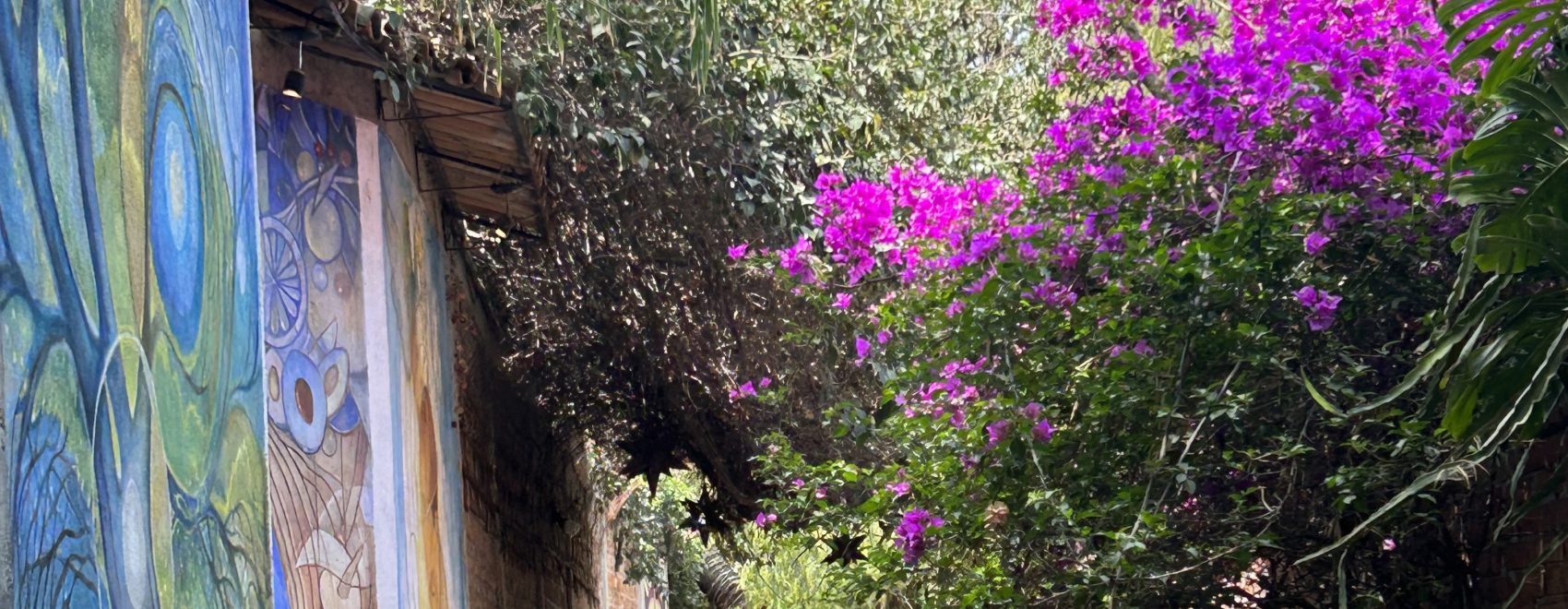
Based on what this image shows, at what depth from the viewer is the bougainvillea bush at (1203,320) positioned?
5.21 meters

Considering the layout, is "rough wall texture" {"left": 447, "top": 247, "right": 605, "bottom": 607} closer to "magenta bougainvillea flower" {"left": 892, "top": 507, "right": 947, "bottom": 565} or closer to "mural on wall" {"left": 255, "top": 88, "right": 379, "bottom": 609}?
"mural on wall" {"left": 255, "top": 88, "right": 379, "bottom": 609}

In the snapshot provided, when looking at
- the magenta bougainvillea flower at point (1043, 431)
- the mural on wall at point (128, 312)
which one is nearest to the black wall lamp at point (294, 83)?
the mural on wall at point (128, 312)

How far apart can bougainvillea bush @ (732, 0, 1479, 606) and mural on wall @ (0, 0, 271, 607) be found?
281cm

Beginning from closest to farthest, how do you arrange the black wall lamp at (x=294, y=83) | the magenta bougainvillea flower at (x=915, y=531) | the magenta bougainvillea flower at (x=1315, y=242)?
the magenta bougainvillea flower at (x=1315, y=242), the black wall lamp at (x=294, y=83), the magenta bougainvillea flower at (x=915, y=531)

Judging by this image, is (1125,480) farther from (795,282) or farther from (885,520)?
(795,282)

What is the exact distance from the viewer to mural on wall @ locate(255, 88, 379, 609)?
5.36m

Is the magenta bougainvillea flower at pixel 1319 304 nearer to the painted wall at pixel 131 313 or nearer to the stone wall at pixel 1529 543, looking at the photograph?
the stone wall at pixel 1529 543

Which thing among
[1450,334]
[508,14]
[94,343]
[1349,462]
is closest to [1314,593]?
[1349,462]

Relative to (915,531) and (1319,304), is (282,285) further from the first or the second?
(1319,304)

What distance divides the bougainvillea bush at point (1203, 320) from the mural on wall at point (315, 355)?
1930mm

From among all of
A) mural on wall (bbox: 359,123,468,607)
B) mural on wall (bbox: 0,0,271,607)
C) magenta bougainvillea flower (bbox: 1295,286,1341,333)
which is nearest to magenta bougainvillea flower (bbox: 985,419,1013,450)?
magenta bougainvillea flower (bbox: 1295,286,1341,333)

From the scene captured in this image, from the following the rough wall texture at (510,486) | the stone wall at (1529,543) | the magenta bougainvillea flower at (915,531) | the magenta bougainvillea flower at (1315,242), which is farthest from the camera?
the rough wall texture at (510,486)

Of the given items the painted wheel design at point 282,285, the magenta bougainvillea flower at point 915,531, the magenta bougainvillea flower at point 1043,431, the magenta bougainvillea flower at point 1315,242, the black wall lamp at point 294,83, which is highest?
the black wall lamp at point 294,83

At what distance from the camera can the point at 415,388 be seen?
6.86 metres
